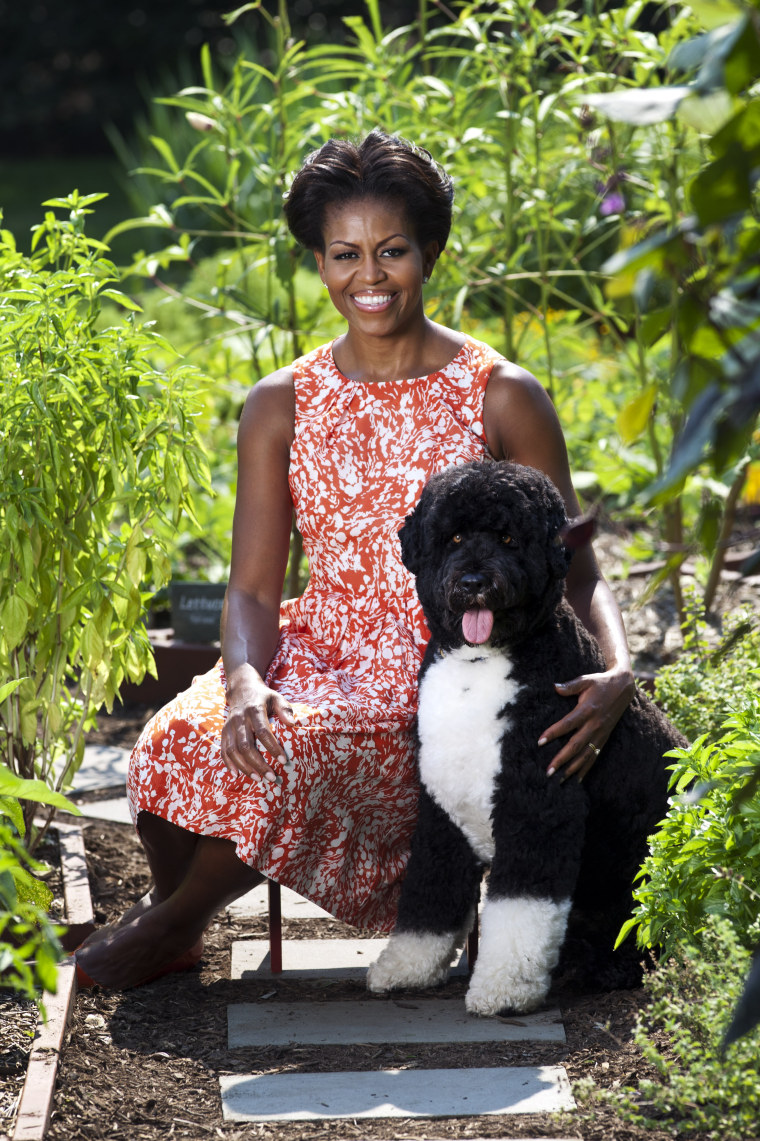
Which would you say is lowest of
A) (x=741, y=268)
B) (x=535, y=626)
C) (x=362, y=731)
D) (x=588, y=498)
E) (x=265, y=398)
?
(x=588, y=498)

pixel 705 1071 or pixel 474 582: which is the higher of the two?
pixel 474 582

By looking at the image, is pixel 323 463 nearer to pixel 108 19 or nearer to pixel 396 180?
pixel 396 180

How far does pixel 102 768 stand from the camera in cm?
438

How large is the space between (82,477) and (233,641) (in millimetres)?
514

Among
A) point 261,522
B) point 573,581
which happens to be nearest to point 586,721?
point 573,581

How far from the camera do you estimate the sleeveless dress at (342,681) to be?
2.76 m

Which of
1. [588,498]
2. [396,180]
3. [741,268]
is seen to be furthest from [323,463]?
[588,498]

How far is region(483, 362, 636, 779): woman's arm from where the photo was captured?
8.59 ft

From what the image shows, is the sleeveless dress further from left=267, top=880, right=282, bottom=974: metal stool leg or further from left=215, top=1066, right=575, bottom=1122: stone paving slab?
left=215, top=1066, right=575, bottom=1122: stone paving slab

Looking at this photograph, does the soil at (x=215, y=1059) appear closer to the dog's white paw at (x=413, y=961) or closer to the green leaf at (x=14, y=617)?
the dog's white paw at (x=413, y=961)

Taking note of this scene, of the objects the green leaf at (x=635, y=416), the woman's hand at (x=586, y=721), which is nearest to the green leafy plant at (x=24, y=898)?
the green leaf at (x=635, y=416)

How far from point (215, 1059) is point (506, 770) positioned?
803 mm

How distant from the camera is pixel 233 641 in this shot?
305cm

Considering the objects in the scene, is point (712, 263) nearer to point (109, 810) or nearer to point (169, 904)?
point (169, 904)
